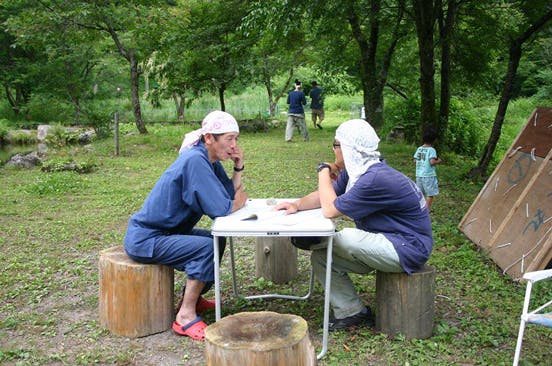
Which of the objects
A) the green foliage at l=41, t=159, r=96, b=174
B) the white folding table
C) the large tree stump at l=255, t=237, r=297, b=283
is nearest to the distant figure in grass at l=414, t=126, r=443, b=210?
the large tree stump at l=255, t=237, r=297, b=283

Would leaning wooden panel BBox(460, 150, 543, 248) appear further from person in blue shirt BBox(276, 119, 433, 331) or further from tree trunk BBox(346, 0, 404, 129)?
tree trunk BBox(346, 0, 404, 129)

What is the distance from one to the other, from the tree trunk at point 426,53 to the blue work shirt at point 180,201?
19.6ft

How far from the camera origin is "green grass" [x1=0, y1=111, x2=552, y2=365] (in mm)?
3512

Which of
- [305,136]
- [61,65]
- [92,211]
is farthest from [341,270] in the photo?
[61,65]

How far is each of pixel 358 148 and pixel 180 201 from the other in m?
1.18

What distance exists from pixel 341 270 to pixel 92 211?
4619 mm

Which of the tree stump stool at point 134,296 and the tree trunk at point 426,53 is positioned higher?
the tree trunk at point 426,53

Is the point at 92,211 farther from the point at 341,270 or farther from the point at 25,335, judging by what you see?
the point at 341,270

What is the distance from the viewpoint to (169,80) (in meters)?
18.0

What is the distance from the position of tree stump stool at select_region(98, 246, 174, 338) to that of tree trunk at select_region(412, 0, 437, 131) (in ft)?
20.3

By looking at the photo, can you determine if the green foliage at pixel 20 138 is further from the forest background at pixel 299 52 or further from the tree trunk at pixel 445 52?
the tree trunk at pixel 445 52

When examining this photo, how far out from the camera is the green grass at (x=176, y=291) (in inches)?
138

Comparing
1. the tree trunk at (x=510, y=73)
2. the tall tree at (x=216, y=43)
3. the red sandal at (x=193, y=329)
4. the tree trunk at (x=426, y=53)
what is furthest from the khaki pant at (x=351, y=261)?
the tall tree at (x=216, y=43)

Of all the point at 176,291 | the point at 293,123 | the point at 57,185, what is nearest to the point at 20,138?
the point at 293,123
